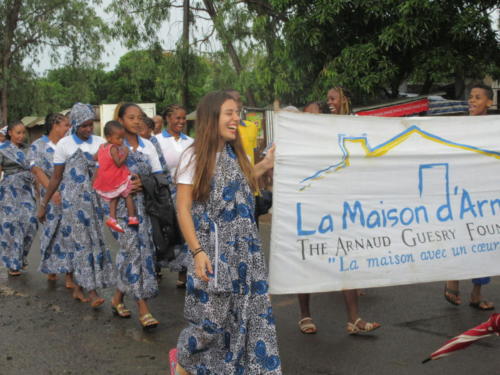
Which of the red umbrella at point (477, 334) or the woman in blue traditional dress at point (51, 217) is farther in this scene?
the woman in blue traditional dress at point (51, 217)

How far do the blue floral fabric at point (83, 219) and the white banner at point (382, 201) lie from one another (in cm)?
244

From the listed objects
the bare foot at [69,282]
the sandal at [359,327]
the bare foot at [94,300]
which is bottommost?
the bare foot at [69,282]

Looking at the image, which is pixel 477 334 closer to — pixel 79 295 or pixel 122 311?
pixel 122 311

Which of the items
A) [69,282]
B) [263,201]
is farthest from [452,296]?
[69,282]

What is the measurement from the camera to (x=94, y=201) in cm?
588

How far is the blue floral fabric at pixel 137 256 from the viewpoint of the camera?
5.06 m

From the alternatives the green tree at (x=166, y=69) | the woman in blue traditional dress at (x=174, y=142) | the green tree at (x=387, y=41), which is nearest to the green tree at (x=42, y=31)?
the green tree at (x=166, y=69)

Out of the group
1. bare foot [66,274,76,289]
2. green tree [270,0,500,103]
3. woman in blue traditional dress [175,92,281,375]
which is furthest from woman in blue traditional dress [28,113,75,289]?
green tree [270,0,500,103]

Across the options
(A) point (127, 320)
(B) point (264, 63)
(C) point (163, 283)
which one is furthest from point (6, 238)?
(B) point (264, 63)

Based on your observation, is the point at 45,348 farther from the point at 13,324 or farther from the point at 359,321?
the point at 359,321

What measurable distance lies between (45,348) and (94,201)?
1.55 metres

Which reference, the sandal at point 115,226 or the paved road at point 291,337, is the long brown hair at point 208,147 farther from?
the sandal at point 115,226

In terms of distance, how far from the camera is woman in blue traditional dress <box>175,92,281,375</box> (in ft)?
11.1

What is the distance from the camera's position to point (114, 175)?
507cm
